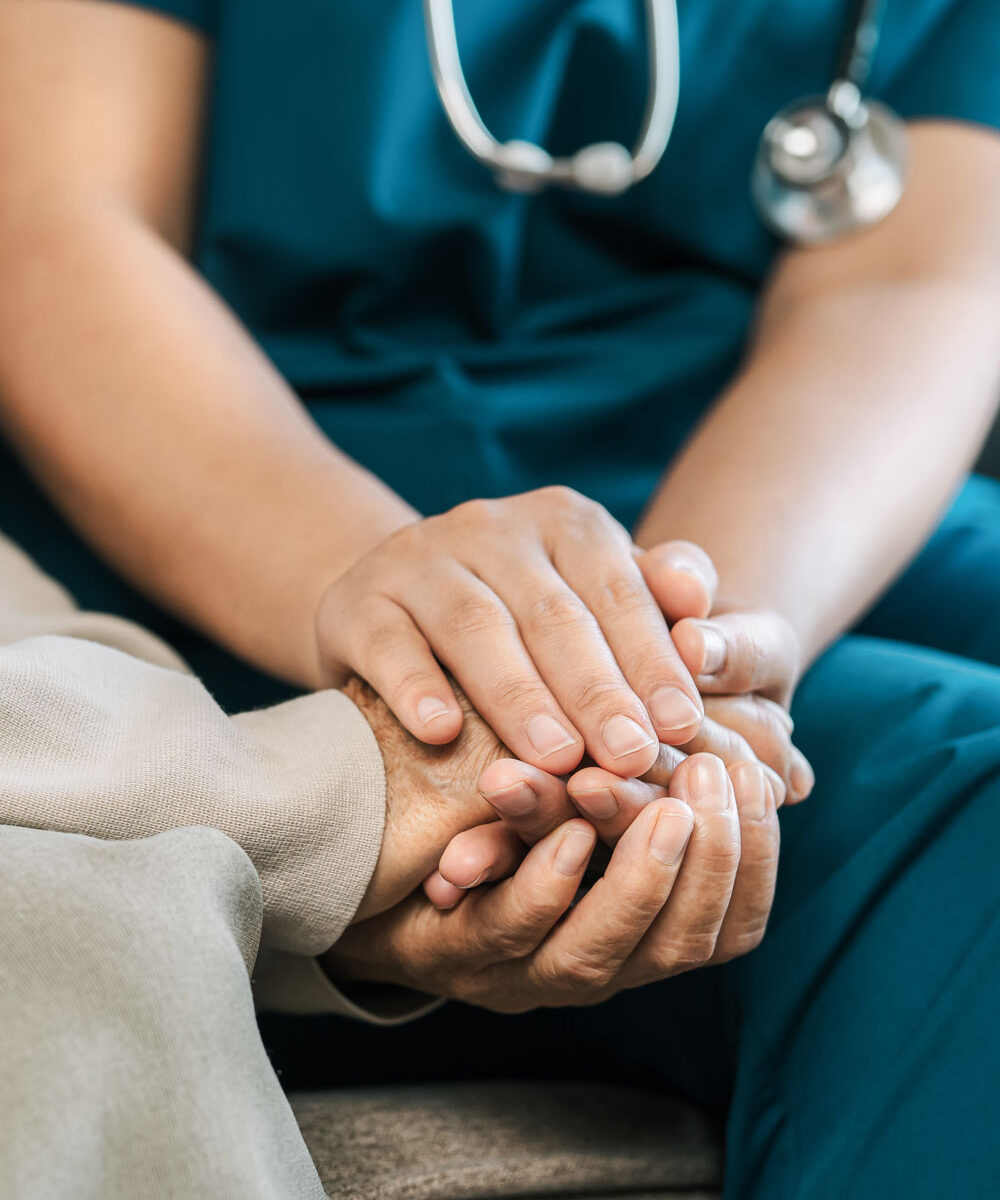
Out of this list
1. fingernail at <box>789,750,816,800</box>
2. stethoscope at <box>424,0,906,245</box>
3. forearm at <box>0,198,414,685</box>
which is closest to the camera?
fingernail at <box>789,750,816,800</box>

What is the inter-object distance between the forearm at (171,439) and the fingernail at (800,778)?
0.23 m

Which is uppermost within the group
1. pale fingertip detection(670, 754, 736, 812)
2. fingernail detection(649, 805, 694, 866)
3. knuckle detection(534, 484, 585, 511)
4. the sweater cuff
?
knuckle detection(534, 484, 585, 511)

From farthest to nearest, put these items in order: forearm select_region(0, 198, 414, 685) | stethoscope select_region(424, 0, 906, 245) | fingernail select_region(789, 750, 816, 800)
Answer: stethoscope select_region(424, 0, 906, 245), forearm select_region(0, 198, 414, 685), fingernail select_region(789, 750, 816, 800)

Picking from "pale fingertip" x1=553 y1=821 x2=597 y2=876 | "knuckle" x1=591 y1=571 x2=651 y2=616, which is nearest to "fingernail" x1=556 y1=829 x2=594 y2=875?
"pale fingertip" x1=553 y1=821 x2=597 y2=876

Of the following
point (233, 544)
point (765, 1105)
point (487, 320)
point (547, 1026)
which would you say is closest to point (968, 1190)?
point (765, 1105)

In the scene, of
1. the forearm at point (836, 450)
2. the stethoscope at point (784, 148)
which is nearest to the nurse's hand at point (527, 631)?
the forearm at point (836, 450)

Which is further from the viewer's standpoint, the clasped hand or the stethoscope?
the stethoscope

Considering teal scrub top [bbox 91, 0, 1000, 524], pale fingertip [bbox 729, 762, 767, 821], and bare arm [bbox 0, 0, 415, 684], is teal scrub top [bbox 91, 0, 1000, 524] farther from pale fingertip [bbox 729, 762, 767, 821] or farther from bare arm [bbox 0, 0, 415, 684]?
pale fingertip [bbox 729, 762, 767, 821]

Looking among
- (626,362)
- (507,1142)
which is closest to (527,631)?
(507,1142)

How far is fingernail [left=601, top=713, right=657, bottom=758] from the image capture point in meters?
0.43

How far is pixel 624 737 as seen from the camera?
0.44 metres

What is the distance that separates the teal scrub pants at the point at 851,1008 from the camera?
44 centimetres

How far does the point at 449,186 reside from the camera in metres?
0.76

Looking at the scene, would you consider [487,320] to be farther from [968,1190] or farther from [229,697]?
[968,1190]
